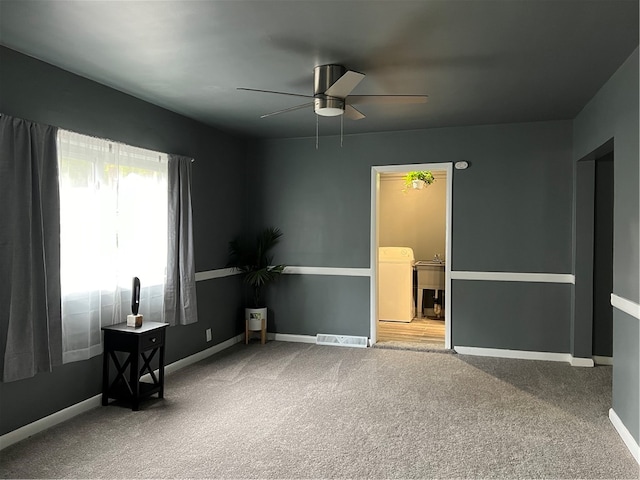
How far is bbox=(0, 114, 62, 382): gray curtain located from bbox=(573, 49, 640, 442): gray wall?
3.70 meters

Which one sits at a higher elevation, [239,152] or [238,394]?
[239,152]

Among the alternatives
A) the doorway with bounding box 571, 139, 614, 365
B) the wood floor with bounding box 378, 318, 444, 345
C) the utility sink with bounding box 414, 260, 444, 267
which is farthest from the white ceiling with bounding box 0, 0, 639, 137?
the utility sink with bounding box 414, 260, 444, 267

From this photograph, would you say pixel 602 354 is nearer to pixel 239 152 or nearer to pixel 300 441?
pixel 300 441

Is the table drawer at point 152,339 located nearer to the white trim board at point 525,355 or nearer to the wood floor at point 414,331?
the wood floor at point 414,331

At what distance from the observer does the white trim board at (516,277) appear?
5.11 meters

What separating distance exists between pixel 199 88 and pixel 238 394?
2488 millimetres

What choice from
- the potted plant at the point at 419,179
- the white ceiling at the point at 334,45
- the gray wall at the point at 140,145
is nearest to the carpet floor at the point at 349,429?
the gray wall at the point at 140,145

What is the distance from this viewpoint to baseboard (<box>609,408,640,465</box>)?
9.62 ft

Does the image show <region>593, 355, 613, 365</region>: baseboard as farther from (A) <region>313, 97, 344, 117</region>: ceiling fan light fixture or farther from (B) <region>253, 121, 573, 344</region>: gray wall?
(A) <region>313, 97, 344, 117</region>: ceiling fan light fixture

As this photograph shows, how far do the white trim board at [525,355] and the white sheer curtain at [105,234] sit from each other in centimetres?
325

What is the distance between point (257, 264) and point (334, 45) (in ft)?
11.1

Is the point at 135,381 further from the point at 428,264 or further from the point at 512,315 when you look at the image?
the point at 428,264

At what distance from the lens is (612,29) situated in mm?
2807

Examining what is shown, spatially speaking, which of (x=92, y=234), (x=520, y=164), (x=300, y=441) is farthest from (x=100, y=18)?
(x=520, y=164)
